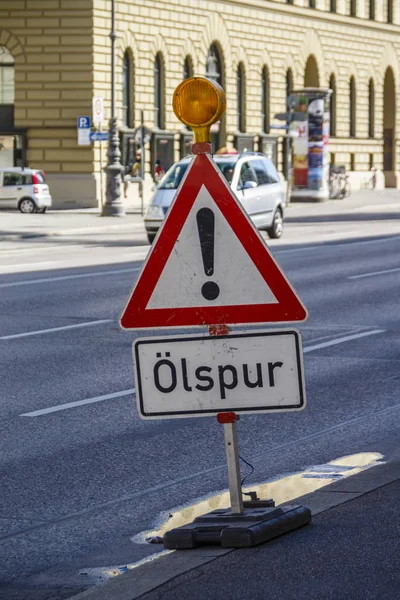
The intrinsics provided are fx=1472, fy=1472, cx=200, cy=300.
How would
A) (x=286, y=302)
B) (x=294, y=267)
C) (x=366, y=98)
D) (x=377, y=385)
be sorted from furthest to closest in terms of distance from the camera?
(x=366, y=98) → (x=294, y=267) → (x=377, y=385) → (x=286, y=302)

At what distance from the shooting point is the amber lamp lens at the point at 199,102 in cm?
582

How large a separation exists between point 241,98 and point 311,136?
6.78 metres

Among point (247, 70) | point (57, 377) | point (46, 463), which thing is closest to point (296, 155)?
point (247, 70)

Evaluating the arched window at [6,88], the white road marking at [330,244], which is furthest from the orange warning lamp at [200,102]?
the arched window at [6,88]

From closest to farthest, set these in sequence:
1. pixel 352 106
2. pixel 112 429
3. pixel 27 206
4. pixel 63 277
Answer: pixel 112 429
pixel 63 277
pixel 27 206
pixel 352 106

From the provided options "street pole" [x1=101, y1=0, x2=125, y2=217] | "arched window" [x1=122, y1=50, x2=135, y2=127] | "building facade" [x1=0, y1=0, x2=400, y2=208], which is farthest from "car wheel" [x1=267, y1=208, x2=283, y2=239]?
"arched window" [x1=122, y1=50, x2=135, y2=127]

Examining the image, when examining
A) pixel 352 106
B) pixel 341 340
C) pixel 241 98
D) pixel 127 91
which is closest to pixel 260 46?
pixel 241 98

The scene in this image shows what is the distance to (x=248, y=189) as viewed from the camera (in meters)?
28.7

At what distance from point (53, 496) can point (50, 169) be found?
38848 millimetres

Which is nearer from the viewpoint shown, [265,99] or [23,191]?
[23,191]

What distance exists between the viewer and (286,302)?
5.87 meters

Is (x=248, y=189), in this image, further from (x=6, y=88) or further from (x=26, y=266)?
(x=6, y=88)

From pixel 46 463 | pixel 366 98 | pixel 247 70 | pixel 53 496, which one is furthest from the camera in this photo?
pixel 366 98

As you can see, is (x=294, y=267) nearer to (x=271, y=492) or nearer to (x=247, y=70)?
(x=271, y=492)
